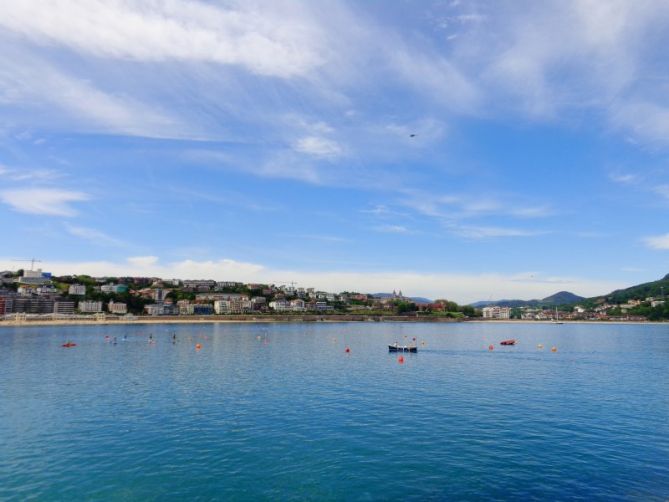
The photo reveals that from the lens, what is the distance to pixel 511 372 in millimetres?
72188

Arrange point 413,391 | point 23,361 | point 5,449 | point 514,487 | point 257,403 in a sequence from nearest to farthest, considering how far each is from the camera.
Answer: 1. point 514,487
2. point 5,449
3. point 257,403
4. point 413,391
5. point 23,361

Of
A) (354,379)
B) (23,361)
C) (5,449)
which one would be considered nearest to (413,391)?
(354,379)

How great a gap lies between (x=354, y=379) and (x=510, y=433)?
2947 cm

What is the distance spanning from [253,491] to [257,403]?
22.3m

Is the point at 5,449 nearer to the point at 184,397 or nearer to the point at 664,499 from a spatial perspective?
the point at 184,397

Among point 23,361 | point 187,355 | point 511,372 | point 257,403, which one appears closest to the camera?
point 257,403

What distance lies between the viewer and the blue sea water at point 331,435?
84.2 feet

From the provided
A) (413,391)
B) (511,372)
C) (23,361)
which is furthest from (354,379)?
(23,361)

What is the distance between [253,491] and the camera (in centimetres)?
2492

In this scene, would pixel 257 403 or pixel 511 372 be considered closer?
pixel 257 403

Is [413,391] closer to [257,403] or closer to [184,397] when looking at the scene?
[257,403]

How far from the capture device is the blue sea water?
25672 mm

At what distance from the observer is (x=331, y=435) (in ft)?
116

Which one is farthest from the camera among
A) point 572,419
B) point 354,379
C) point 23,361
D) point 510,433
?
point 23,361
